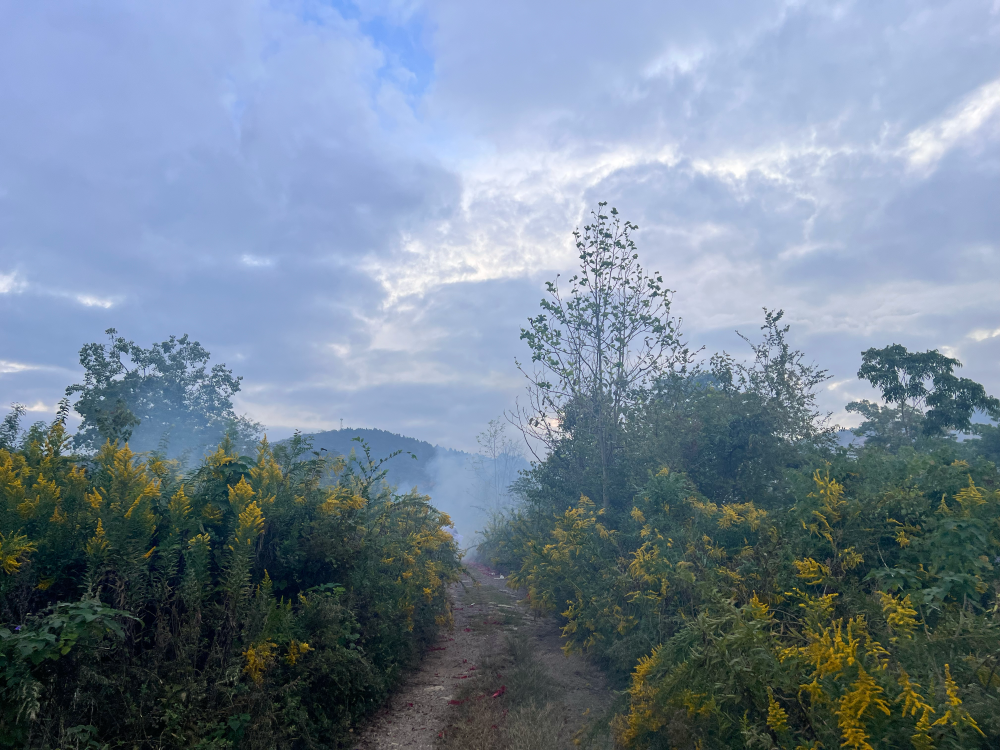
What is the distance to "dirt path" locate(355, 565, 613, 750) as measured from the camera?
5660 millimetres

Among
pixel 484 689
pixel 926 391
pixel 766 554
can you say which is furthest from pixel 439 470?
pixel 766 554

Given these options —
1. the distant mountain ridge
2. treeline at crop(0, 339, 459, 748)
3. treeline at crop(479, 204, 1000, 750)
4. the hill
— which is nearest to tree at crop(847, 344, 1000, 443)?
treeline at crop(479, 204, 1000, 750)

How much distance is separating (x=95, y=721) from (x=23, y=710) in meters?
0.63

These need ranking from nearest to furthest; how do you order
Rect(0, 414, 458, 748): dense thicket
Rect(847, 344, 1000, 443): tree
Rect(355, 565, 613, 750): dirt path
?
Rect(0, 414, 458, 748): dense thicket → Rect(355, 565, 613, 750): dirt path → Rect(847, 344, 1000, 443): tree

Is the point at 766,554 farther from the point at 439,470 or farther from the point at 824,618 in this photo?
the point at 439,470

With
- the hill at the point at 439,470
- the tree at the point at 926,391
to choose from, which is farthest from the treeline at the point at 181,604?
the hill at the point at 439,470

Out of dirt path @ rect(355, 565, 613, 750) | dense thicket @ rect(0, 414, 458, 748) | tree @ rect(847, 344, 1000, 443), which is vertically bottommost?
dirt path @ rect(355, 565, 613, 750)

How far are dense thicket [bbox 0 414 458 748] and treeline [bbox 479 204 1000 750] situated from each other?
121 inches

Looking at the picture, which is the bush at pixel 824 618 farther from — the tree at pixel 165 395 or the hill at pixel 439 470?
the hill at pixel 439 470

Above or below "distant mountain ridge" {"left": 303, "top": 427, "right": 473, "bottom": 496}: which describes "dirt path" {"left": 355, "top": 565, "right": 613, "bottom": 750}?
below

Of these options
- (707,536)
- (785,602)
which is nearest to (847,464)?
(707,536)

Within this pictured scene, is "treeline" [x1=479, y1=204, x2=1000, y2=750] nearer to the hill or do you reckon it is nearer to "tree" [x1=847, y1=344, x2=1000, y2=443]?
"tree" [x1=847, y1=344, x2=1000, y2=443]

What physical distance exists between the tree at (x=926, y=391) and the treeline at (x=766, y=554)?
2.0 inches

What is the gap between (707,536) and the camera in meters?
7.21
